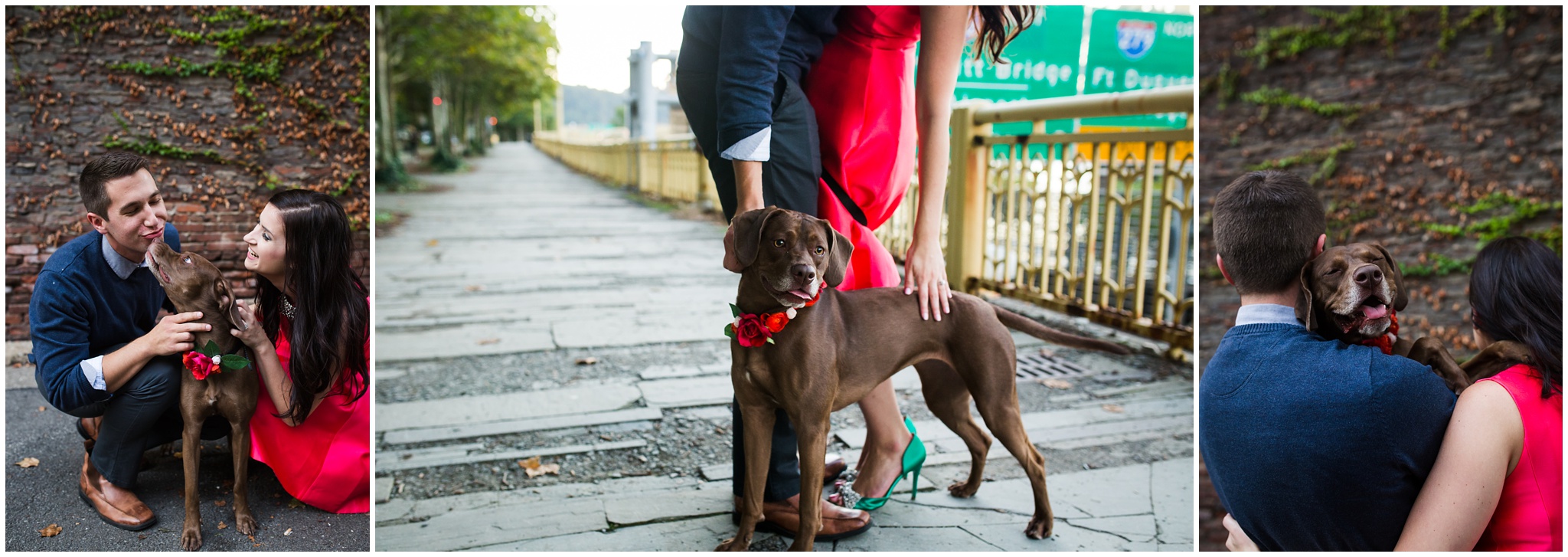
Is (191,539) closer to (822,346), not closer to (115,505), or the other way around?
(115,505)

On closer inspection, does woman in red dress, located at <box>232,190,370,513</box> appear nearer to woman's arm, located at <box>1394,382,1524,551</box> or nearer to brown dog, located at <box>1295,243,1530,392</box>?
brown dog, located at <box>1295,243,1530,392</box>

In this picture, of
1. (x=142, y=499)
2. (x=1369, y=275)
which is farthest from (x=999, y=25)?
(x=142, y=499)

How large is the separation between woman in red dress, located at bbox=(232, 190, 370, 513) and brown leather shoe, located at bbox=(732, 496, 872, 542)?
107 cm

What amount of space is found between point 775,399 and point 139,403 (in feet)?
4.37

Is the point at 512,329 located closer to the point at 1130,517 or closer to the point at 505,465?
the point at 505,465

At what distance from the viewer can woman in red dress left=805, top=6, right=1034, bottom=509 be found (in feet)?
7.59

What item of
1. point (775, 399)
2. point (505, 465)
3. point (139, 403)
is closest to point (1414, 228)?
point (775, 399)

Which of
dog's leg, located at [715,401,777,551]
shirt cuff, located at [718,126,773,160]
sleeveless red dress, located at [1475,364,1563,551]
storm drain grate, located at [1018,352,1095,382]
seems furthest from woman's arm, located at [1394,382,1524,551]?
storm drain grate, located at [1018,352,1095,382]

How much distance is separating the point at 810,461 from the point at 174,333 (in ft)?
4.50

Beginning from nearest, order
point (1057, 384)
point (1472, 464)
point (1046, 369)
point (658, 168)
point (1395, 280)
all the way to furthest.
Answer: point (1472, 464), point (1395, 280), point (1057, 384), point (1046, 369), point (658, 168)

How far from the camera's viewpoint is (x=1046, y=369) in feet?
15.1

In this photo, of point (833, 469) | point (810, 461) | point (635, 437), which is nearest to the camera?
point (810, 461)

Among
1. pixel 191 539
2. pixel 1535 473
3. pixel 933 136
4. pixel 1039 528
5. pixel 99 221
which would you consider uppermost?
pixel 933 136

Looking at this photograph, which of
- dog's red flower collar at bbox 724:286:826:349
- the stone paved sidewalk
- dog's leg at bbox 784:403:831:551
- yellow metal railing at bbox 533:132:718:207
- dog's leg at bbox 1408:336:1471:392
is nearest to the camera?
dog's leg at bbox 1408:336:1471:392
